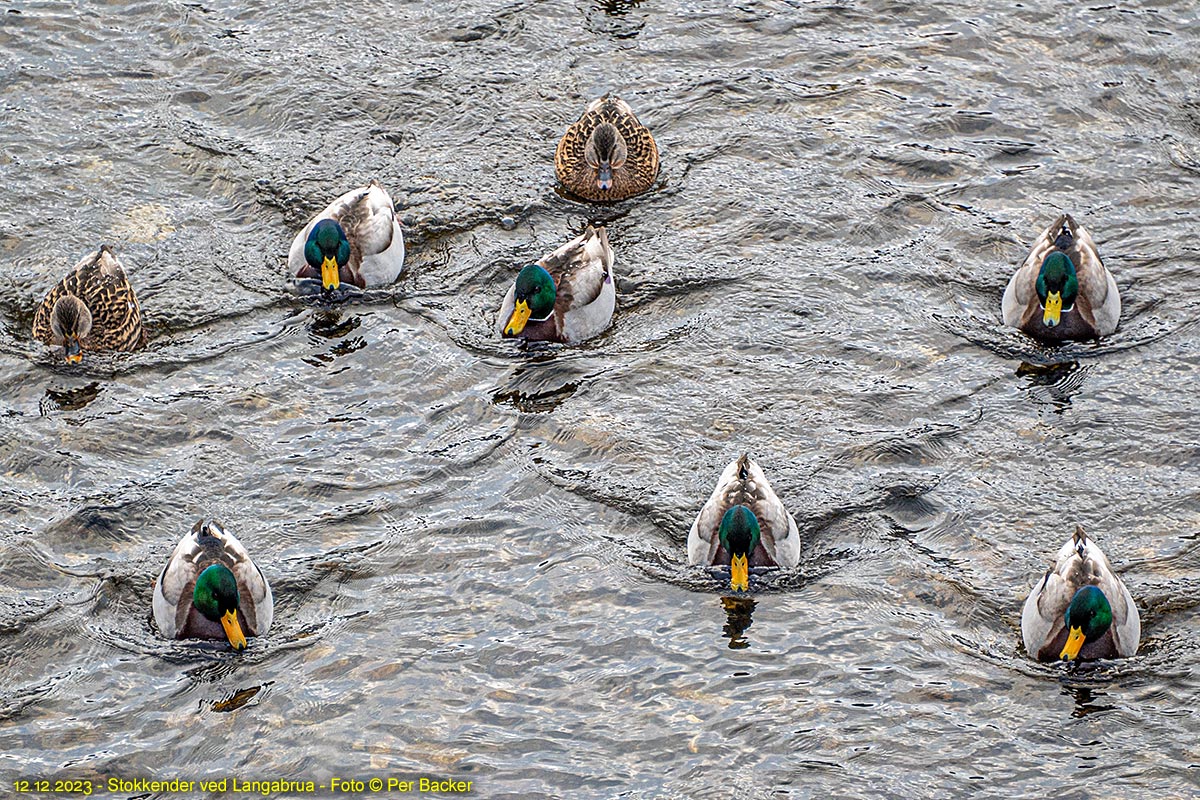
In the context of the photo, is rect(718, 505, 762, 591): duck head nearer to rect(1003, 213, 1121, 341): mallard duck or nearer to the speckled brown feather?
rect(1003, 213, 1121, 341): mallard duck

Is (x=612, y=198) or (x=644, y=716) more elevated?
(x=612, y=198)

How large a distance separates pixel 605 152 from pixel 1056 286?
4.17m

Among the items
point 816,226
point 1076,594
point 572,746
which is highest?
point 816,226

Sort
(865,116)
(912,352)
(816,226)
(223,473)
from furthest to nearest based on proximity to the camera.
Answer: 1. (865,116)
2. (816,226)
3. (912,352)
4. (223,473)

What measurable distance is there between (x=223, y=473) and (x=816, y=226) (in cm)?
573

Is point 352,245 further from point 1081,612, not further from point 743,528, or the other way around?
point 1081,612

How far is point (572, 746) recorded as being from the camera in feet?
34.3

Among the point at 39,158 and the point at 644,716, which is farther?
the point at 39,158

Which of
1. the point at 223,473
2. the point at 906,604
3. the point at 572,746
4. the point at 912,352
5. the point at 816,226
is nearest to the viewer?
the point at 572,746

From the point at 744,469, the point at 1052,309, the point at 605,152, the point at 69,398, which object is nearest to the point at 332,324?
the point at 69,398

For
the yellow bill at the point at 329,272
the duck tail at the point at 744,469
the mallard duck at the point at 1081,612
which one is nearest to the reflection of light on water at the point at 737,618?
the duck tail at the point at 744,469

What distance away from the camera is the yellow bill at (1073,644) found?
34.9 feet

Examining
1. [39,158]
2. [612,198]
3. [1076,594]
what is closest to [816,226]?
[612,198]

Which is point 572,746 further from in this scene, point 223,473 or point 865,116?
point 865,116
